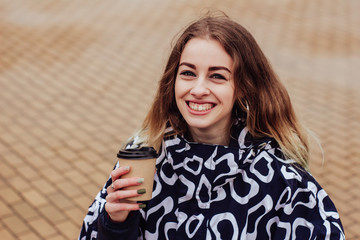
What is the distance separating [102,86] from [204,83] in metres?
4.48

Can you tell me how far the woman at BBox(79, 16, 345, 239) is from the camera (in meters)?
1.88

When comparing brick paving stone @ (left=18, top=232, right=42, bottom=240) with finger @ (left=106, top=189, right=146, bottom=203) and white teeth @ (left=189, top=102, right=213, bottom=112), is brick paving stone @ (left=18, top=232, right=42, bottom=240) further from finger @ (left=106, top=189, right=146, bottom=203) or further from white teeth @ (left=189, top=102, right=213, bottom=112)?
white teeth @ (left=189, top=102, right=213, bottom=112)

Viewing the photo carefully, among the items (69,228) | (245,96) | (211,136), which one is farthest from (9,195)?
(245,96)

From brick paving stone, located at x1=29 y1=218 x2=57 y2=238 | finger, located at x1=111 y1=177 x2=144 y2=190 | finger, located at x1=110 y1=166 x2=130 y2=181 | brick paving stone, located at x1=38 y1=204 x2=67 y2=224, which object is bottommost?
brick paving stone, located at x1=29 y1=218 x2=57 y2=238

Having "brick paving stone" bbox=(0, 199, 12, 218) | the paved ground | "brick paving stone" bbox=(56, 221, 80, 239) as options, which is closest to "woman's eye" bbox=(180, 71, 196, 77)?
Answer: the paved ground

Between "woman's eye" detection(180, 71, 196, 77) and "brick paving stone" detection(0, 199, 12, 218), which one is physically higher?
"woman's eye" detection(180, 71, 196, 77)

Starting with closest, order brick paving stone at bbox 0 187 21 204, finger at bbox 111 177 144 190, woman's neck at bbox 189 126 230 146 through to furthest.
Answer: finger at bbox 111 177 144 190
woman's neck at bbox 189 126 230 146
brick paving stone at bbox 0 187 21 204

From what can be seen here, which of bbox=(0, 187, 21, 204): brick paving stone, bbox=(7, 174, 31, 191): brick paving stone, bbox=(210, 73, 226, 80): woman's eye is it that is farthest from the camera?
bbox=(7, 174, 31, 191): brick paving stone

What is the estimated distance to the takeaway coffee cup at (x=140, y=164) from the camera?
175cm

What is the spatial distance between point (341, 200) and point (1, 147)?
11.6ft

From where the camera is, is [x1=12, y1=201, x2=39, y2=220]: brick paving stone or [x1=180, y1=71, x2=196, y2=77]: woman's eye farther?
[x1=12, y1=201, x2=39, y2=220]: brick paving stone

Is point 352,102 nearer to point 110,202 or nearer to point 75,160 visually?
point 75,160

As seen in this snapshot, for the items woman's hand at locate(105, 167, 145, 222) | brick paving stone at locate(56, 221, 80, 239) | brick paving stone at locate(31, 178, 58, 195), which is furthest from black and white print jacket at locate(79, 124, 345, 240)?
brick paving stone at locate(31, 178, 58, 195)

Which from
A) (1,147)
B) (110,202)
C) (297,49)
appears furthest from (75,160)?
(297,49)
